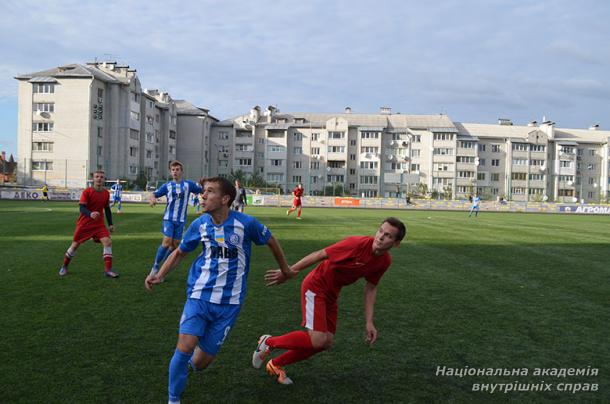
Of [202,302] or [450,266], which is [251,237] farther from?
[450,266]

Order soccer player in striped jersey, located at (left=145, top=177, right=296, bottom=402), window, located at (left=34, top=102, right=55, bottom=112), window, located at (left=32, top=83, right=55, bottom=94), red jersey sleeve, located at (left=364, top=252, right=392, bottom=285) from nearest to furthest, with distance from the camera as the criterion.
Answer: soccer player in striped jersey, located at (left=145, top=177, right=296, bottom=402) → red jersey sleeve, located at (left=364, top=252, right=392, bottom=285) → window, located at (left=34, top=102, right=55, bottom=112) → window, located at (left=32, top=83, right=55, bottom=94)

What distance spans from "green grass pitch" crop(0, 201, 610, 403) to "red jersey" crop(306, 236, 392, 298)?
931 mm

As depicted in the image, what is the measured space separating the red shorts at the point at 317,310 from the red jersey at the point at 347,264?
2.1 inches

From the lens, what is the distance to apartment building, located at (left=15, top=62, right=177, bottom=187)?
191 feet

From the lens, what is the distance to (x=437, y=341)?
5879mm

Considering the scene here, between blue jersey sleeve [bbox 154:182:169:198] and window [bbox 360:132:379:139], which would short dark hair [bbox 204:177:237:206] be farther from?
window [bbox 360:132:379:139]

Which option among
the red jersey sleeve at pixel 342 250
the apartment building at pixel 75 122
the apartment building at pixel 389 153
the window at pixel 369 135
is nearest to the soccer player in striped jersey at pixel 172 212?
the red jersey sleeve at pixel 342 250

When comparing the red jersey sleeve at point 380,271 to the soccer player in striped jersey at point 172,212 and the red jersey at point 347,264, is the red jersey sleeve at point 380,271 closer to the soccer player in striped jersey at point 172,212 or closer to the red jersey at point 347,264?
the red jersey at point 347,264

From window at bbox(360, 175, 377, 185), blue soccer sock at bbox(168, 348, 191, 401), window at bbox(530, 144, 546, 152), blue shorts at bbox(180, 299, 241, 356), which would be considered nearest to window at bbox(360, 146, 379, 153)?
window at bbox(360, 175, 377, 185)

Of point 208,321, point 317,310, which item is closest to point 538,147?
point 317,310

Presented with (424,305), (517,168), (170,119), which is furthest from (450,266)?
(517,168)

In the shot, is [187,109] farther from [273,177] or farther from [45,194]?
[45,194]

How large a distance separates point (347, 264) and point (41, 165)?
6269 centimetres

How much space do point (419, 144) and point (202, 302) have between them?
265ft
